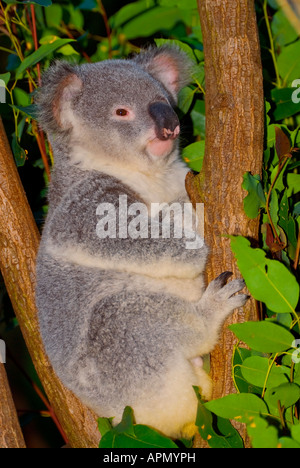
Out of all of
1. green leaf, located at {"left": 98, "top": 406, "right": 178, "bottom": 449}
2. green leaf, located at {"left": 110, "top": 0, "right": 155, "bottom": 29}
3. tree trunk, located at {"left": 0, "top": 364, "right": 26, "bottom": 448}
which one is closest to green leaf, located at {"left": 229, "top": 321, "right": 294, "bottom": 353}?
green leaf, located at {"left": 98, "top": 406, "right": 178, "bottom": 449}

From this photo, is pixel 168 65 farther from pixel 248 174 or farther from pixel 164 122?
pixel 248 174

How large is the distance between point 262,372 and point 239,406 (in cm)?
14

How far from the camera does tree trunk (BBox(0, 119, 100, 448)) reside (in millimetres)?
2600

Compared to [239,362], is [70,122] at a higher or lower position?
higher

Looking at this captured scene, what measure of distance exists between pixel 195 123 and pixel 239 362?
1410 millimetres

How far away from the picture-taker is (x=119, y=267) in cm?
235

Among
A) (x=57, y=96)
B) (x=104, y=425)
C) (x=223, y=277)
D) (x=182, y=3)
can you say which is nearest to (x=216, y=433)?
(x=104, y=425)

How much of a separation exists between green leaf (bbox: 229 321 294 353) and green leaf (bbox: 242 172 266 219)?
443 mm

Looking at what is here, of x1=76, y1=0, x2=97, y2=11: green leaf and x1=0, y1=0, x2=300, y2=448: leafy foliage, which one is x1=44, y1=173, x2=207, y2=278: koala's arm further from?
x1=76, y1=0, x2=97, y2=11: green leaf

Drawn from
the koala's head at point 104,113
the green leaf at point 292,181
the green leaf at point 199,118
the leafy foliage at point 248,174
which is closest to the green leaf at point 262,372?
the leafy foliage at point 248,174

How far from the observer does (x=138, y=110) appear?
2590mm

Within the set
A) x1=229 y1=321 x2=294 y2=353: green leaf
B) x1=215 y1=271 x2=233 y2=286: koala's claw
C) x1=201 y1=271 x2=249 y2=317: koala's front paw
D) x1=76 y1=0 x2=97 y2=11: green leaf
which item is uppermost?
x1=76 y1=0 x2=97 y2=11: green leaf
